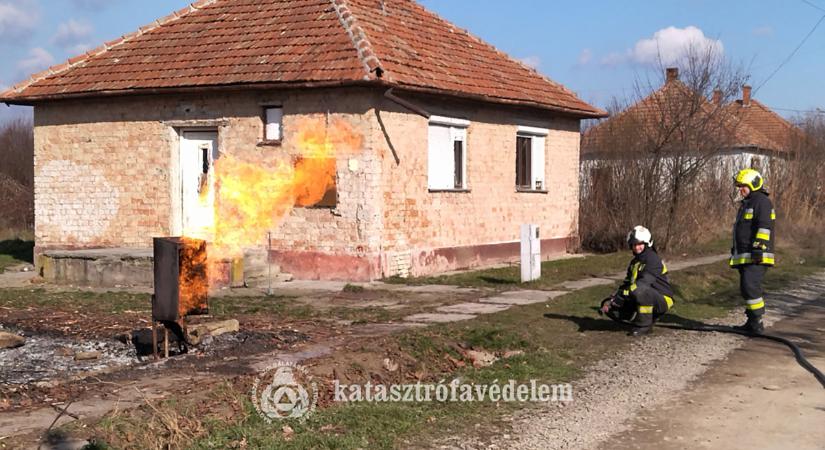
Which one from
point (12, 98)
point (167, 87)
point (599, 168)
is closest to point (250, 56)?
point (167, 87)

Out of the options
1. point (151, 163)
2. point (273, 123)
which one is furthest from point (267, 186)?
point (151, 163)

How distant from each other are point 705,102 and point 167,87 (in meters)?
14.8

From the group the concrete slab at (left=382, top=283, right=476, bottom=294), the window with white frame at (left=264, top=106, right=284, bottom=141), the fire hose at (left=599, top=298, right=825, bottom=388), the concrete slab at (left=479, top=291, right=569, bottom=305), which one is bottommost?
the fire hose at (left=599, top=298, right=825, bottom=388)

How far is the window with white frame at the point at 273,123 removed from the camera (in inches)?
710

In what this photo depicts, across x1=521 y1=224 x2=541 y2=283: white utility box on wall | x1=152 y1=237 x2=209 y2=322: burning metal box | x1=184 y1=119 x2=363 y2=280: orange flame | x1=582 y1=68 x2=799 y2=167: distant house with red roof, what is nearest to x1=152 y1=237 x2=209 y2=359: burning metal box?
x1=152 y1=237 x2=209 y2=322: burning metal box

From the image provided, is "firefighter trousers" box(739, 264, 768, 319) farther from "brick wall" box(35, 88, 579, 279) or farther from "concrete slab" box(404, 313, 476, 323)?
"brick wall" box(35, 88, 579, 279)

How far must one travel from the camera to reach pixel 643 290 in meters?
11.1

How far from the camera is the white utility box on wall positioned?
17.0m

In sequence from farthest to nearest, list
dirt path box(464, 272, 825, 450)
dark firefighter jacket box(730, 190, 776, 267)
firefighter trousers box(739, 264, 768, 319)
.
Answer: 1. firefighter trousers box(739, 264, 768, 319)
2. dark firefighter jacket box(730, 190, 776, 267)
3. dirt path box(464, 272, 825, 450)

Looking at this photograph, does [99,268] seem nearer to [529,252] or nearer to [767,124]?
[529,252]

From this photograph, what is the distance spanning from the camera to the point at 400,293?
15.6 meters

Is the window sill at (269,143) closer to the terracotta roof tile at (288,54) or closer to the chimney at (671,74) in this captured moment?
the terracotta roof tile at (288,54)

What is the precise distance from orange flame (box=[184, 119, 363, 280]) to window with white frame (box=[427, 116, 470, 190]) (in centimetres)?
241

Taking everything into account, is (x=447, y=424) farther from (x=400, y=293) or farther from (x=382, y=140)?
(x=382, y=140)
